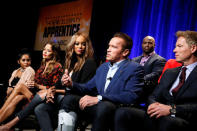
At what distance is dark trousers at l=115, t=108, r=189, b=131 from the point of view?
1455 mm

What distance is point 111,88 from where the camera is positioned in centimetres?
194

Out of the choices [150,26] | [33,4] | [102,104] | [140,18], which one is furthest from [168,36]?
[33,4]

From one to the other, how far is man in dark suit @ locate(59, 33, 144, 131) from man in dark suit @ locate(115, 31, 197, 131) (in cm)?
12

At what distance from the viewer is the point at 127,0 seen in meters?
5.17

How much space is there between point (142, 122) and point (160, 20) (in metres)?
3.50

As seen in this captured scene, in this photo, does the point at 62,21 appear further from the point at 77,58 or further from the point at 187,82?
the point at 187,82

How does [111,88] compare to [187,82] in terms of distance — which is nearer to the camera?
[187,82]

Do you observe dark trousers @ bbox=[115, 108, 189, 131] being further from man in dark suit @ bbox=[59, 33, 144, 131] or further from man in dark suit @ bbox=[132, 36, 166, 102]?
man in dark suit @ bbox=[132, 36, 166, 102]

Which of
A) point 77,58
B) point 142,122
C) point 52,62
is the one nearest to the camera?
point 142,122

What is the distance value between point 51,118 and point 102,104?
1.05 m

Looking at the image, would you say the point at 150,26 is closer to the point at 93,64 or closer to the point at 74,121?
the point at 93,64

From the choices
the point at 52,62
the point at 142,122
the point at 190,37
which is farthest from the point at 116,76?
the point at 52,62

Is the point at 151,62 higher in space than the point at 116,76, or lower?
higher

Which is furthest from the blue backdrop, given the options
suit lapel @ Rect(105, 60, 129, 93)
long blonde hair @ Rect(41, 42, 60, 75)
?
suit lapel @ Rect(105, 60, 129, 93)
